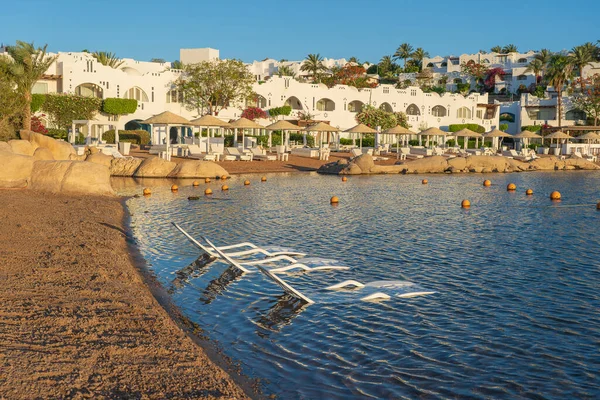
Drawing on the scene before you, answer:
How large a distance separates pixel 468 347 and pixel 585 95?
267 ft

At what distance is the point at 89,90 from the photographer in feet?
174

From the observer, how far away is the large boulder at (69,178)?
19.0 metres

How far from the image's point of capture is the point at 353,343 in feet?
23.5

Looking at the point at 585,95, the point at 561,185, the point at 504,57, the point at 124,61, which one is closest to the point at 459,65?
the point at 504,57

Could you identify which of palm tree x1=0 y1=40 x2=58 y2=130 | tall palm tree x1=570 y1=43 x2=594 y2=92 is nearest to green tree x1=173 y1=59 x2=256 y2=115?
palm tree x1=0 y1=40 x2=58 y2=130

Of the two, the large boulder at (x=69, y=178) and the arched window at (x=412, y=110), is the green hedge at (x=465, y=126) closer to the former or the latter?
the arched window at (x=412, y=110)

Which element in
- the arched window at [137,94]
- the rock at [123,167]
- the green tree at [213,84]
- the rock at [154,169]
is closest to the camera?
the rock at [154,169]

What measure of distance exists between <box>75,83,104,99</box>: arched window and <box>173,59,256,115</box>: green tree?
6.91 meters

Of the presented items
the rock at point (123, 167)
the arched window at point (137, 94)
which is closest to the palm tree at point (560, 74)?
the arched window at point (137, 94)

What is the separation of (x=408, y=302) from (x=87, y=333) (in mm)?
4491

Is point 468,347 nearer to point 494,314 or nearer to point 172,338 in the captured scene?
point 494,314

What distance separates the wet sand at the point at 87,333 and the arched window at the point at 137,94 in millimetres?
45095

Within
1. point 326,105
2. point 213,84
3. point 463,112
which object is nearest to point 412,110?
point 463,112

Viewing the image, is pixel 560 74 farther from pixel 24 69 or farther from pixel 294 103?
pixel 24 69
